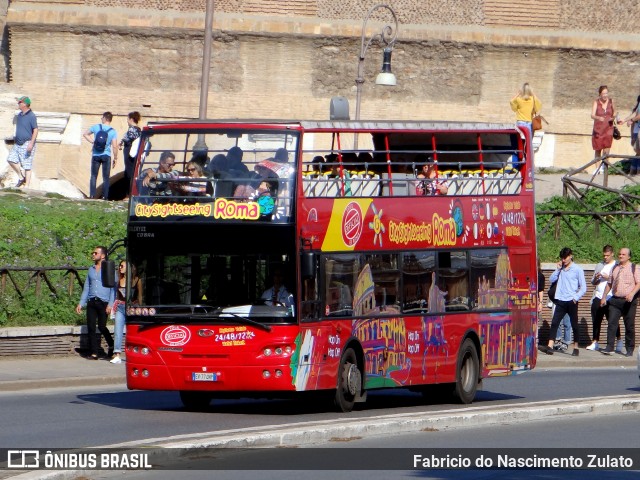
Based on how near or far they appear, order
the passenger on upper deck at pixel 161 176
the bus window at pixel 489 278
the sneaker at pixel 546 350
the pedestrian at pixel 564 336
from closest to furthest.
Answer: the passenger on upper deck at pixel 161 176 < the bus window at pixel 489 278 < the sneaker at pixel 546 350 < the pedestrian at pixel 564 336

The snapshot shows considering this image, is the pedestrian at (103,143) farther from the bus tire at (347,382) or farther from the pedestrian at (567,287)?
the bus tire at (347,382)

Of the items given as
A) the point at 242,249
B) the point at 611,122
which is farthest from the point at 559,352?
the point at 242,249

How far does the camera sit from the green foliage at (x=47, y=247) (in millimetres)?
25328

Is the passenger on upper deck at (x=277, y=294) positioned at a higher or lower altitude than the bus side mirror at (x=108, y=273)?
lower

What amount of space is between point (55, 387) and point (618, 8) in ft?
82.5

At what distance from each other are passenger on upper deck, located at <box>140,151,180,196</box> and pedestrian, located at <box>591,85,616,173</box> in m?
20.0

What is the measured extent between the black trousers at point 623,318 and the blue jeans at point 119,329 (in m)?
9.91

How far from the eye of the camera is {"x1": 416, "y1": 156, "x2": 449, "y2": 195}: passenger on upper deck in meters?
20.4

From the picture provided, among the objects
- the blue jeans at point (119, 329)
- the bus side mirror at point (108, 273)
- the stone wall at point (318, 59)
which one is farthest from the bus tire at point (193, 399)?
the stone wall at point (318, 59)

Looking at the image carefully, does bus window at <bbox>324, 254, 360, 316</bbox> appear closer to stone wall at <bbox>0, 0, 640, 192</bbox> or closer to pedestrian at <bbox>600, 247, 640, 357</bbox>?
pedestrian at <bbox>600, 247, 640, 357</bbox>

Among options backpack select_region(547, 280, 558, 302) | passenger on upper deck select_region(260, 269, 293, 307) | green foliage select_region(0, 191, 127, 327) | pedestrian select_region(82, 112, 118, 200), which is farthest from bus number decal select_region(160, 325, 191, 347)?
pedestrian select_region(82, 112, 118, 200)

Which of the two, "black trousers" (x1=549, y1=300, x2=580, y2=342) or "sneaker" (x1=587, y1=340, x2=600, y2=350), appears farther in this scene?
"sneaker" (x1=587, y1=340, x2=600, y2=350)

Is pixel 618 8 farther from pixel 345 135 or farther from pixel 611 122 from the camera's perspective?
pixel 345 135

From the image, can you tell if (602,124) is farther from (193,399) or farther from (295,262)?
(295,262)
